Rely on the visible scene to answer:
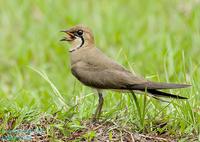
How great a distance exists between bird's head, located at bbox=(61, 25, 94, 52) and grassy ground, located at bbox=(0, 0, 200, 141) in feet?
1.11

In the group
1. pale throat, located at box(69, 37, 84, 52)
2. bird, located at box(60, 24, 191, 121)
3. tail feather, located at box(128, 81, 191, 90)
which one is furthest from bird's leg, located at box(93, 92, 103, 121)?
pale throat, located at box(69, 37, 84, 52)

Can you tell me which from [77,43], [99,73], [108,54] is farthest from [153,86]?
Answer: [108,54]

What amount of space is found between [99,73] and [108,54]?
4.07 metres

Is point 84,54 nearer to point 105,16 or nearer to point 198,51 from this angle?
point 198,51

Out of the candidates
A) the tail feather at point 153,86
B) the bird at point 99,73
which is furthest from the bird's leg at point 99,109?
the tail feather at point 153,86

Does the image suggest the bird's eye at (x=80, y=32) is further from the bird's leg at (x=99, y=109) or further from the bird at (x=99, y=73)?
the bird's leg at (x=99, y=109)

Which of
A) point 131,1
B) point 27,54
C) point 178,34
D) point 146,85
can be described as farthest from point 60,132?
point 131,1

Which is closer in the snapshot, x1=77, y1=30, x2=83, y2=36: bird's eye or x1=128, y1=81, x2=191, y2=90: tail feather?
x1=128, y1=81, x2=191, y2=90: tail feather

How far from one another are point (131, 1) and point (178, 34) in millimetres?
1495

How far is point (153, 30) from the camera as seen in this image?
10.9m

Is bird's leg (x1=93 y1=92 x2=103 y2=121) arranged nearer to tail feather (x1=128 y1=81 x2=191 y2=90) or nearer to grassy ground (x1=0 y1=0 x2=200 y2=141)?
grassy ground (x1=0 y1=0 x2=200 y2=141)

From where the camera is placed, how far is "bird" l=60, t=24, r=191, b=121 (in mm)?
5992

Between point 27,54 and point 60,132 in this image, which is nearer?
point 60,132

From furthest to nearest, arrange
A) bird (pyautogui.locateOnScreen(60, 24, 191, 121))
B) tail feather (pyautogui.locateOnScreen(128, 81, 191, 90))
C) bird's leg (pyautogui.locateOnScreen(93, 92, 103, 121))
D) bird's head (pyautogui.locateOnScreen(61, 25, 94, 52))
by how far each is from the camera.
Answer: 1. bird's head (pyautogui.locateOnScreen(61, 25, 94, 52))
2. bird's leg (pyautogui.locateOnScreen(93, 92, 103, 121))
3. bird (pyautogui.locateOnScreen(60, 24, 191, 121))
4. tail feather (pyautogui.locateOnScreen(128, 81, 191, 90))
